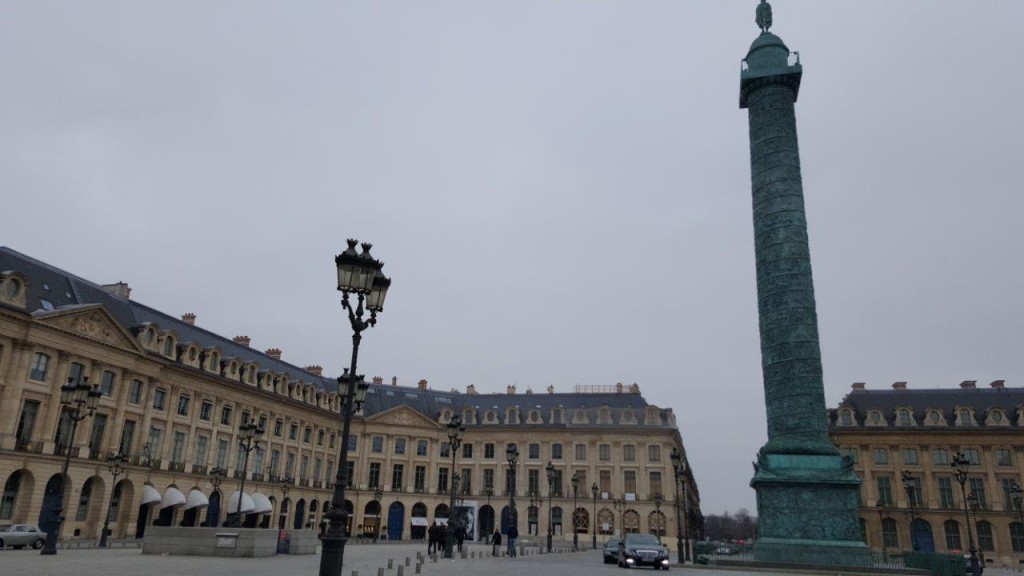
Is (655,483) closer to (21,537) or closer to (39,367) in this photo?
(39,367)

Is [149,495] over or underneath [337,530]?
over

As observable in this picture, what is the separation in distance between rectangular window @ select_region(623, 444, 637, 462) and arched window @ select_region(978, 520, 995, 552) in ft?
87.7

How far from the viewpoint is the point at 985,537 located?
5544cm

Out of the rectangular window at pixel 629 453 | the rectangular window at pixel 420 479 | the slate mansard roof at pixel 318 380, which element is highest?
the slate mansard roof at pixel 318 380

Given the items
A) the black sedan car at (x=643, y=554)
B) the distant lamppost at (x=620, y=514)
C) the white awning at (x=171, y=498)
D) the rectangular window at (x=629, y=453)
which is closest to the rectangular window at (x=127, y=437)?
the white awning at (x=171, y=498)

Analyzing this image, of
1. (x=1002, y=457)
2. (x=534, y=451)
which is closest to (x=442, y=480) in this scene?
(x=534, y=451)

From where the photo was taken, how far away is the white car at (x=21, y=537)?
27.3m

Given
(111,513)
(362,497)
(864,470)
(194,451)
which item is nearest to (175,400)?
(194,451)

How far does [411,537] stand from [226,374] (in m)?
24.6

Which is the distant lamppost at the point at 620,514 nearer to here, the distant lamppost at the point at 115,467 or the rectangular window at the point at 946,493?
the rectangular window at the point at 946,493

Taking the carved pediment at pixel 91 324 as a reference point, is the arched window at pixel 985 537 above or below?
below

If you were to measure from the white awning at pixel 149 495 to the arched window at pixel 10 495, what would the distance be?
7.64m

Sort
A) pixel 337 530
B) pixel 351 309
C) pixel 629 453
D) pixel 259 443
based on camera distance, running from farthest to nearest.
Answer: pixel 629 453 < pixel 259 443 < pixel 351 309 < pixel 337 530

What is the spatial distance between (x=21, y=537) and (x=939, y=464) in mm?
62856
